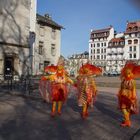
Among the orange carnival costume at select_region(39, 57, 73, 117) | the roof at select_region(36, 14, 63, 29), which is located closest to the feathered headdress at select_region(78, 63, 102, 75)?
the orange carnival costume at select_region(39, 57, 73, 117)

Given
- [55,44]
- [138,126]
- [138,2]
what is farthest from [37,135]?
[55,44]

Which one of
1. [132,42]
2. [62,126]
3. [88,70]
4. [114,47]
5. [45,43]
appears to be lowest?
[62,126]

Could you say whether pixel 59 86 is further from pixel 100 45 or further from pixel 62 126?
pixel 100 45

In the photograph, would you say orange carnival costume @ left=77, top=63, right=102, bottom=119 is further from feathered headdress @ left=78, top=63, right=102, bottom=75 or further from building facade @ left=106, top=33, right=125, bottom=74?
building facade @ left=106, top=33, right=125, bottom=74

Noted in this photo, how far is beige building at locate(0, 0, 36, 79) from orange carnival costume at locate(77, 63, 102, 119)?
60.1ft

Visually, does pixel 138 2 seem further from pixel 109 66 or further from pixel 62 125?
pixel 109 66

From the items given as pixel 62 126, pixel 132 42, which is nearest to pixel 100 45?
pixel 132 42

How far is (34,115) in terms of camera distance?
1020 cm

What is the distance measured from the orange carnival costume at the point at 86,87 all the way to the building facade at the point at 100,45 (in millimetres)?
116026

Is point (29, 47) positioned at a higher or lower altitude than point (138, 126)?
higher

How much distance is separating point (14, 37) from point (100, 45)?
104 metres

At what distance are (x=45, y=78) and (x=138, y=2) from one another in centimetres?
905

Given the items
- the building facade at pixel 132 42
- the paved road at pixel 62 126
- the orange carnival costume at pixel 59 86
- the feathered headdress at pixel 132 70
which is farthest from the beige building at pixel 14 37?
the building facade at pixel 132 42

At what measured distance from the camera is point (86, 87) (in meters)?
10.5
